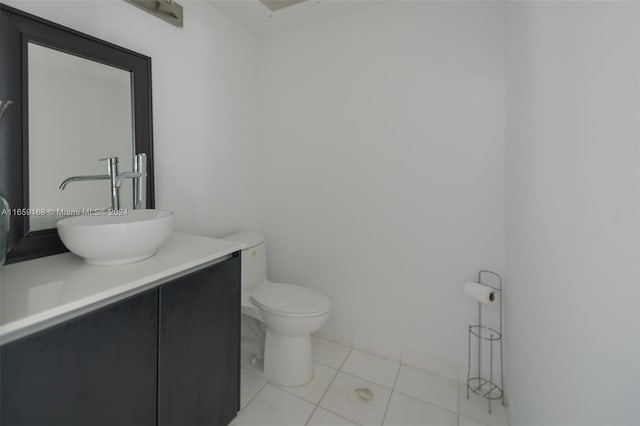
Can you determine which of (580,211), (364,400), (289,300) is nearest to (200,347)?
(289,300)

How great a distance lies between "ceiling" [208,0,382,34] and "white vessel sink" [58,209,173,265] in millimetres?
1525

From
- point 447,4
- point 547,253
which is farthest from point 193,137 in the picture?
point 547,253

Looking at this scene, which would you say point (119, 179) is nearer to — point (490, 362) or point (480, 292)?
point (480, 292)

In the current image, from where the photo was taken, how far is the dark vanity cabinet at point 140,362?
26.2 inches

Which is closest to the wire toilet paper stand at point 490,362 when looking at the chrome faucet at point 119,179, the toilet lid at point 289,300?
the toilet lid at point 289,300

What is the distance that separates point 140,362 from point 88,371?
140 millimetres

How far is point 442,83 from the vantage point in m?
1.61

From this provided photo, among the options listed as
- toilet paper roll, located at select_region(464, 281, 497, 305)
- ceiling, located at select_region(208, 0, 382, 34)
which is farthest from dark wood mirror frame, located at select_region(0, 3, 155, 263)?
toilet paper roll, located at select_region(464, 281, 497, 305)

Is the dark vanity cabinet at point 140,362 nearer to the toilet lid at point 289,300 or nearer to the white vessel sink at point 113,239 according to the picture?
the white vessel sink at point 113,239

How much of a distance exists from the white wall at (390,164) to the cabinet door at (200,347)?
912 mm

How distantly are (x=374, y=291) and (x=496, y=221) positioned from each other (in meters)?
0.84

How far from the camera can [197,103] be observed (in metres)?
1.71

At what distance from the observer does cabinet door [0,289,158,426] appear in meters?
0.64

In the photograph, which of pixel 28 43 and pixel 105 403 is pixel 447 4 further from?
pixel 105 403
